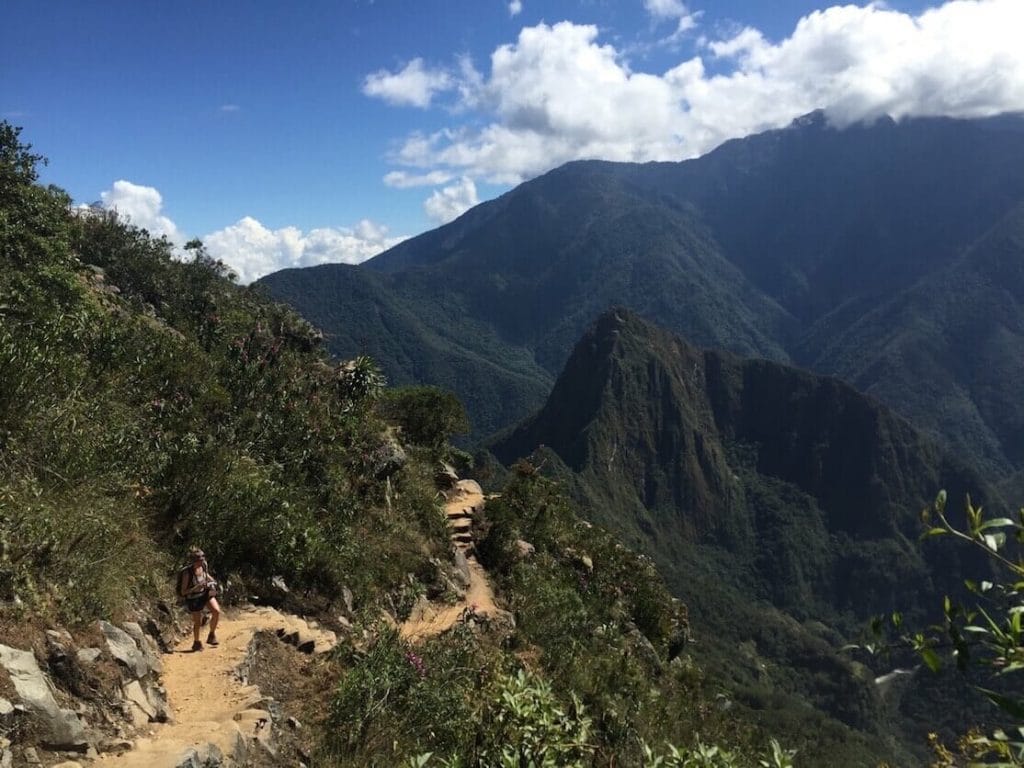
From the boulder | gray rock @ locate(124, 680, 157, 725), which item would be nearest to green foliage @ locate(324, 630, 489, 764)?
gray rock @ locate(124, 680, 157, 725)

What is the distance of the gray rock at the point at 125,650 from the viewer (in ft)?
29.6

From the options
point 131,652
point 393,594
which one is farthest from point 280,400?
point 131,652

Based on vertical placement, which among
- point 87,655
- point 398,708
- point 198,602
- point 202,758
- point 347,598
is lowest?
point 398,708

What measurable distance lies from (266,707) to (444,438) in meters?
20.0

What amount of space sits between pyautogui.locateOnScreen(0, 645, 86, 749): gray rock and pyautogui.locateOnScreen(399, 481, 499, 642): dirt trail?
6.90 meters

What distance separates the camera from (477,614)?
16.8 m

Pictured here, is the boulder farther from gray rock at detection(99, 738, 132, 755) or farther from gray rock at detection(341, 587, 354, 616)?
gray rock at detection(99, 738, 132, 755)

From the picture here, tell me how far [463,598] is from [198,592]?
810 centimetres

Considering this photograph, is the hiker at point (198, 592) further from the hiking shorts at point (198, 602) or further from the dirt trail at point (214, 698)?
the dirt trail at point (214, 698)

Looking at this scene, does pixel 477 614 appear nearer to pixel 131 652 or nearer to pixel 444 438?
pixel 131 652

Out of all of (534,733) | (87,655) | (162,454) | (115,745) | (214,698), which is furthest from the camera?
(162,454)

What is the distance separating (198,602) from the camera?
455 inches

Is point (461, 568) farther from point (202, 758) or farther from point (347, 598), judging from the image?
point (202, 758)

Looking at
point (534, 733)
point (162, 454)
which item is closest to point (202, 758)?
point (534, 733)
